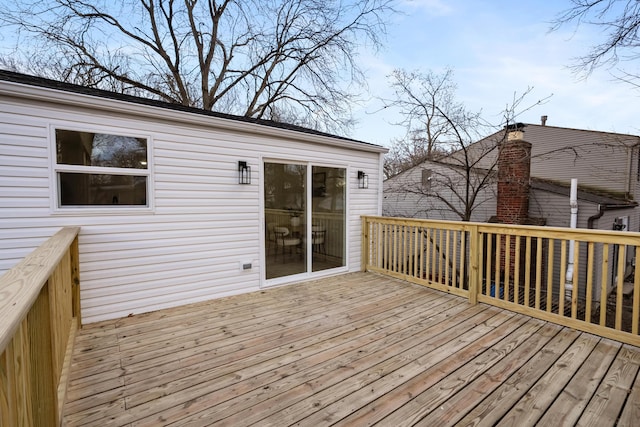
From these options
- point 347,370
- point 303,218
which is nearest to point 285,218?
point 303,218

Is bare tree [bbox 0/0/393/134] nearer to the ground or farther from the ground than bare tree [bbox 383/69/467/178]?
farther from the ground

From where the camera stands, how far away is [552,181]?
10.5 m

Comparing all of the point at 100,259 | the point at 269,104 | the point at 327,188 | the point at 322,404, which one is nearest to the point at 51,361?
the point at 322,404

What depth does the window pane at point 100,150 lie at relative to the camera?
3.15 metres

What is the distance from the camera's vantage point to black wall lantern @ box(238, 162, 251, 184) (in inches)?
167

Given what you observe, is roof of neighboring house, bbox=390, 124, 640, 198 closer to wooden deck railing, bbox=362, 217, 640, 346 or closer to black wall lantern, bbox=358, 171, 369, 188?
wooden deck railing, bbox=362, 217, 640, 346

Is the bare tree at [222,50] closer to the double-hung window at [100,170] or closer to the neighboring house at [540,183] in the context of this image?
the neighboring house at [540,183]

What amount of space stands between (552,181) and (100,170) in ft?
41.7

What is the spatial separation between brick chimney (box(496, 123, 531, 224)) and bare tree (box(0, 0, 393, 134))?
4.70 metres

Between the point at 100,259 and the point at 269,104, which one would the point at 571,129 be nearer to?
the point at 269,104

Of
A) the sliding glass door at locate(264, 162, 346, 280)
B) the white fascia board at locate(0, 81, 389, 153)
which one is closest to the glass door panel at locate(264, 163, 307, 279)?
the sliding glass door at locate(264, 162, 346, 280)

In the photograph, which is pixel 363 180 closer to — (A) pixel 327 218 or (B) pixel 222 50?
(A) pixel 327 218

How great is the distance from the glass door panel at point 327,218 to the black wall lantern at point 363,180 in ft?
1.11

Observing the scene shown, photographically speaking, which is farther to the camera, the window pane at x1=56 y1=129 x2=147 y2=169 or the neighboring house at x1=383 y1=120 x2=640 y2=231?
the neighboring house at x1=383 y1=120 x2=640 y2=231
